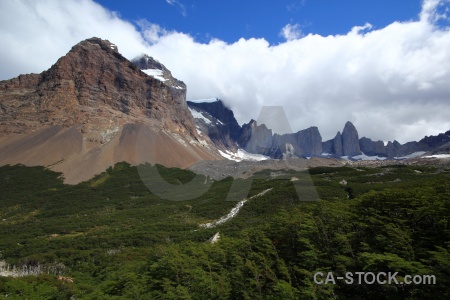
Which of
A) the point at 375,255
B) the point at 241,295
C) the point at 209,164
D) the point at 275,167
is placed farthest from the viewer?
the point at 209,164

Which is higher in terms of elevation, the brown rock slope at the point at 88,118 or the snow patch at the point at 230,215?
the brown rock slope at the point at 88,118

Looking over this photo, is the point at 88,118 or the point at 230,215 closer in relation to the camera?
the point at 230,215

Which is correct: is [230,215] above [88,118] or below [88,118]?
below

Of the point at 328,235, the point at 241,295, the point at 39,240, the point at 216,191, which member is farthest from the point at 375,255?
the point at 216,191

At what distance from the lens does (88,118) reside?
14875 cm

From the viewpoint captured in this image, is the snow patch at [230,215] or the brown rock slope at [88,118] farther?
the brown rock slope at [88,118]

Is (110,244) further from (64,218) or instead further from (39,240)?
(64,218)

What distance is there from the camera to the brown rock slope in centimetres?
12925

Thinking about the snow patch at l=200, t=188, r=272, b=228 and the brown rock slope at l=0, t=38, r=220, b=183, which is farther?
the brown rock slope at l=0, t=38, r=220, b=183

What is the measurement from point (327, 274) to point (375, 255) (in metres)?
2.39

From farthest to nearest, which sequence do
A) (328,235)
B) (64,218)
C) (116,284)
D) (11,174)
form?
(11,174), (64,218), (116,284), (328,235)

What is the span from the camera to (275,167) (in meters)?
136

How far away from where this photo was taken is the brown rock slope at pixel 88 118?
129 meters

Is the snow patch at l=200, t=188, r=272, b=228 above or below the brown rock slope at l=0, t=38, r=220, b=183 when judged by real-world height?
below
